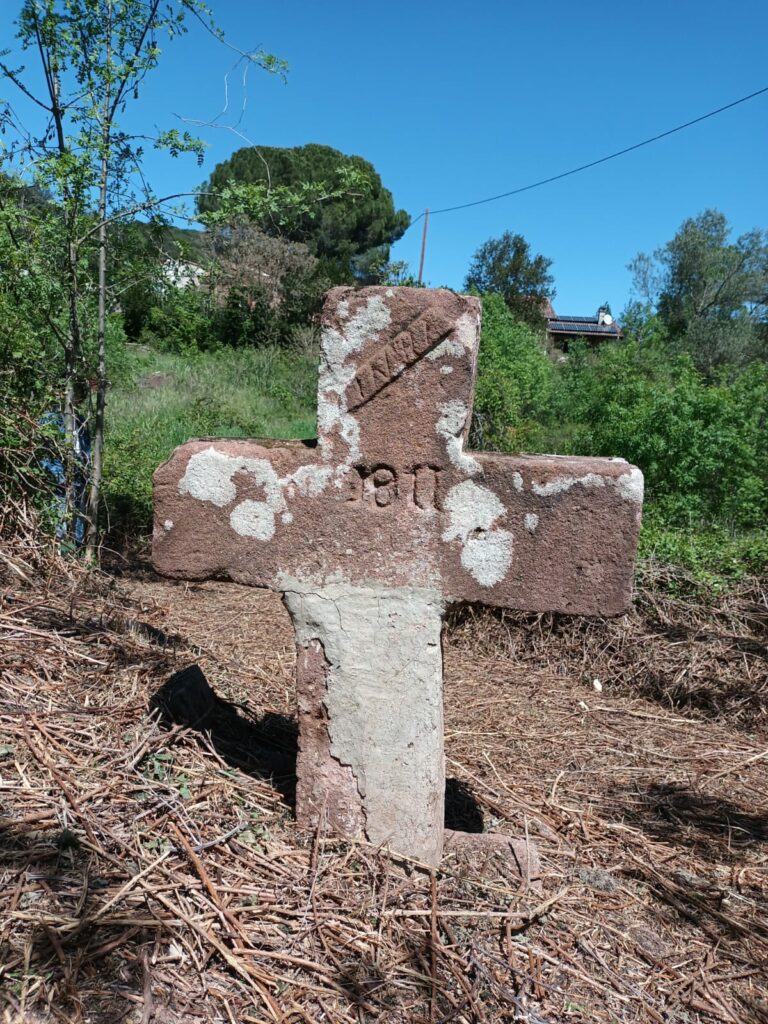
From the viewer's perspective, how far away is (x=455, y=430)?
239 cm

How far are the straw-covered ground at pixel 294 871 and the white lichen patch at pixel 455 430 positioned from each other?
4.39ft

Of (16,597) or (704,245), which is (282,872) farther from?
(704,245)

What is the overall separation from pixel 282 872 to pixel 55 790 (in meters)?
0.76

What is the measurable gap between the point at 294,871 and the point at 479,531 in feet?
4.00

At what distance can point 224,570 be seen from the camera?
2613 mm

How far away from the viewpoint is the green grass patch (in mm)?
7355

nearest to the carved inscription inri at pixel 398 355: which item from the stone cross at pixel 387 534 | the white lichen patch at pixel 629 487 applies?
the stone cross at pixel 387 534

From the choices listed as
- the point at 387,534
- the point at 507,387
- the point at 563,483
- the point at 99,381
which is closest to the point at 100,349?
the point at 99,381

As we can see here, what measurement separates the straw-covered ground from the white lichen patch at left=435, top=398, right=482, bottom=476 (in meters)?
1.34

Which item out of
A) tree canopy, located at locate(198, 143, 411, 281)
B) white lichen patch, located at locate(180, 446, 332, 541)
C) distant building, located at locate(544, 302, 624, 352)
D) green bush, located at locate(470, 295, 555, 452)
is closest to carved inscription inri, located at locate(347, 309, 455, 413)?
white lichen patch, located at locate(180, 446, 332, 541)

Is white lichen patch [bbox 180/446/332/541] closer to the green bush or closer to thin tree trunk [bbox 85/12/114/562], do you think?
thin tree trunk [bbox 85/12/114/562]

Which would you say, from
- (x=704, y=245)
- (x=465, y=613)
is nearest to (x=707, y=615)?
(x=465, y=613)

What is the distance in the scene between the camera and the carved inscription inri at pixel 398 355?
7.66 feet

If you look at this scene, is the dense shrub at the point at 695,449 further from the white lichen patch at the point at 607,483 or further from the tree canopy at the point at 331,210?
the tree canopy at the point at 331,210
